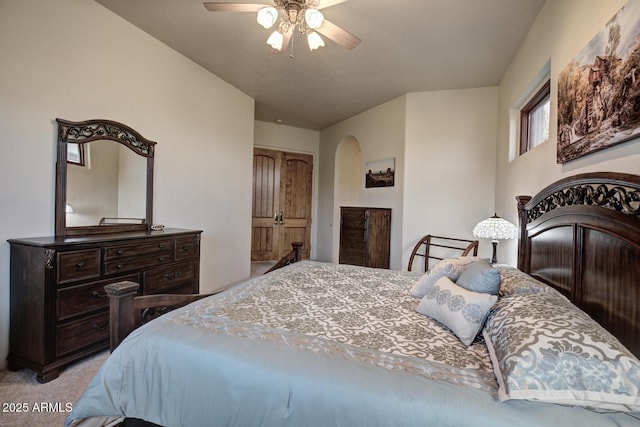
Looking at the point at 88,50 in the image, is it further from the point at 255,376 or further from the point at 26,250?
the point at 255,376

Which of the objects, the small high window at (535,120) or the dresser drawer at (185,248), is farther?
the dresser drawer at (185,248)

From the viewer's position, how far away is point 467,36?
2732 millimetres

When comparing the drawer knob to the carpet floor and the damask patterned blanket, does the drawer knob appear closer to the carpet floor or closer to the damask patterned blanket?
the carpet floor

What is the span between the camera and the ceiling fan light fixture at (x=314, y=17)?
70.4 inches

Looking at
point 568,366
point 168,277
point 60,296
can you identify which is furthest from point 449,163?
point 60,296

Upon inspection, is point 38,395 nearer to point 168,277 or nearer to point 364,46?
point 168,277

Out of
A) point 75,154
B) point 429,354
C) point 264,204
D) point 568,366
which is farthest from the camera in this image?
point 264,204

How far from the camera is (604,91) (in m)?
1.30

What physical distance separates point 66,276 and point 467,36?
3746 mm

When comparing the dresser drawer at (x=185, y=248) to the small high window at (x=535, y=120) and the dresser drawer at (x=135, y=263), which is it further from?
the small high window at (x=535, y=120)

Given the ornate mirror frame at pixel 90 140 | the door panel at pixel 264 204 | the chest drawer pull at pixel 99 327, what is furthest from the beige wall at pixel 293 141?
the chest drawer pull at pixel 99 327

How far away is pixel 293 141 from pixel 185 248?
3660 mm

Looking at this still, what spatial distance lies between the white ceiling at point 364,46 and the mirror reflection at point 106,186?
1.21 m

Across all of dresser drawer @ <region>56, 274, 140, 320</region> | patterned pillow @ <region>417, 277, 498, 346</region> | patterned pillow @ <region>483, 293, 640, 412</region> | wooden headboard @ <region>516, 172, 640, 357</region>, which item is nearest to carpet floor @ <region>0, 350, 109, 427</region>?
dresser drawer @ <region>56, 274, 140, 320</region>
